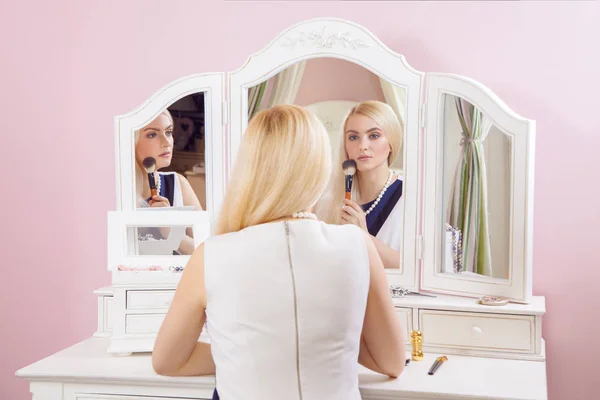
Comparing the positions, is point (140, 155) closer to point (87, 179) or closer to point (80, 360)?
point (87, 179)

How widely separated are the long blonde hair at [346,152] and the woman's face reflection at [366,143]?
0.01 meters

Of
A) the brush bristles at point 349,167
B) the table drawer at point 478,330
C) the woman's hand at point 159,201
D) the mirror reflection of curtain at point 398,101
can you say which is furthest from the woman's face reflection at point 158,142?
the table drawer at point 478,330

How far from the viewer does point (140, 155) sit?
7.68 feet

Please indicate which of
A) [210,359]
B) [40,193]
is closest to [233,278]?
[210,359]

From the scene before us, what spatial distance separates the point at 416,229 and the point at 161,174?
0.84 meters

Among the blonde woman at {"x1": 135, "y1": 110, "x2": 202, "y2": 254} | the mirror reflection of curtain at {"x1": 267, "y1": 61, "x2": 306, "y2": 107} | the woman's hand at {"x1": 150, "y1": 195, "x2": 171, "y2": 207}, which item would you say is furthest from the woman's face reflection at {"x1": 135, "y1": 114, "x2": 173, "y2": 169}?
the mirror reflection of curtain at {"x1": 267, "y1": 61, "x2": 306, "y2": 107}

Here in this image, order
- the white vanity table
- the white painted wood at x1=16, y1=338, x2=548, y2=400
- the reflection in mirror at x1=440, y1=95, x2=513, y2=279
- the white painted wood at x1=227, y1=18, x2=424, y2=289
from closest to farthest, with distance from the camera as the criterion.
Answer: the white painted wood at x1=16, y1=338, x2=548, y2=400 → the white vanity table → the reflection in mirror at x1=440, y1=95, x2=513, y2=279 → the white painted wood at x1=227, y1=18, x2=424, y2=289

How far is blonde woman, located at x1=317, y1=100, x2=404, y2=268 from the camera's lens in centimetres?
218

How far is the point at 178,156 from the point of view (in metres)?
2.30

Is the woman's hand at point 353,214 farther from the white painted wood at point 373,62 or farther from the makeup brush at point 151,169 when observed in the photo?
the makeup brush at point 151,169

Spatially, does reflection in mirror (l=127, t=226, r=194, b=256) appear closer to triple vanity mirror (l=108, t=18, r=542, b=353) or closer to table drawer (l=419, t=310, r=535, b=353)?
triple vanity mirror (l=108, t=18, r=542, b=353)

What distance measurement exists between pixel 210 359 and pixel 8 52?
164cm

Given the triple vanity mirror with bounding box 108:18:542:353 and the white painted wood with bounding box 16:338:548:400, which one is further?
the triple vanity mirror with bounding box 108:18:542:353

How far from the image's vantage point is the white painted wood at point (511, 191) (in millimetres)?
2012
